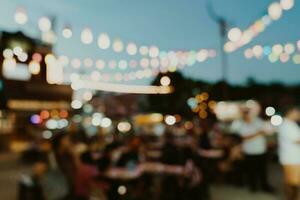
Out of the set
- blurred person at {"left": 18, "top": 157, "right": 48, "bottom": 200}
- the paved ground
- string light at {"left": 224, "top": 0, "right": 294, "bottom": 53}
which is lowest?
the paved ground

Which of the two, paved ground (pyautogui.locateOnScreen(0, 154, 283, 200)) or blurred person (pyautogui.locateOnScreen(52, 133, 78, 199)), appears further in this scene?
paved ground (pyautogui.locateOnScreen(0, 154, 283, 200))

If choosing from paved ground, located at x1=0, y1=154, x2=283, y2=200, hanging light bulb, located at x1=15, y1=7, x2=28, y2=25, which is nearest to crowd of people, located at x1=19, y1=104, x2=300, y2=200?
paved ground, located at x1=0, y1=154, x2=283, y2=200

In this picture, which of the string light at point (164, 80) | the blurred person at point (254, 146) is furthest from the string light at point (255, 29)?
the string light at point (164, 80)

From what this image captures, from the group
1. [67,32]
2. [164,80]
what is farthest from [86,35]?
[164,80]

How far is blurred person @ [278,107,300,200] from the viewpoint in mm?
8961

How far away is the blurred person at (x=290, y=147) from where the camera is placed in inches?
353

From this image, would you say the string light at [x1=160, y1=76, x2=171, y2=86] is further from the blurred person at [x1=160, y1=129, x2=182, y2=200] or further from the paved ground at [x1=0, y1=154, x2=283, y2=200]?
the blurred person at [x1=160, y1=129, x2=182, y2=200]

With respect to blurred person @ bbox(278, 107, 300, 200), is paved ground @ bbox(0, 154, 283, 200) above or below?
below

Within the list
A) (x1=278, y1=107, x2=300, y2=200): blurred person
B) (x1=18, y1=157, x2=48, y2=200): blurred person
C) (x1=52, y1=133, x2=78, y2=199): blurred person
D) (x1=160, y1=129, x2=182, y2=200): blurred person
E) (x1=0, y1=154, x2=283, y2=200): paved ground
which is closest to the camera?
(x1=278, y1=107, x2=300, y2=200): blurred person

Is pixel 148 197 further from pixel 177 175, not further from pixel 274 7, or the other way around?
pixel 274 7

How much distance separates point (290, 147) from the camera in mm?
9023

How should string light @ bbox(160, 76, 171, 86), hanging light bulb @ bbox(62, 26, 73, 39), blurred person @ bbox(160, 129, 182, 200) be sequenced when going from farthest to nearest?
string light @ bbox(160, 76, 171, 86) → hanging light bulb @ bbox(62, 26, 73, 39) → blurred person @ bbox(160, 129, 182, 200)

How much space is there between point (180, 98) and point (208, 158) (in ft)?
166

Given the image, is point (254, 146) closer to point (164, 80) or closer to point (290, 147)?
point (290, 147)
